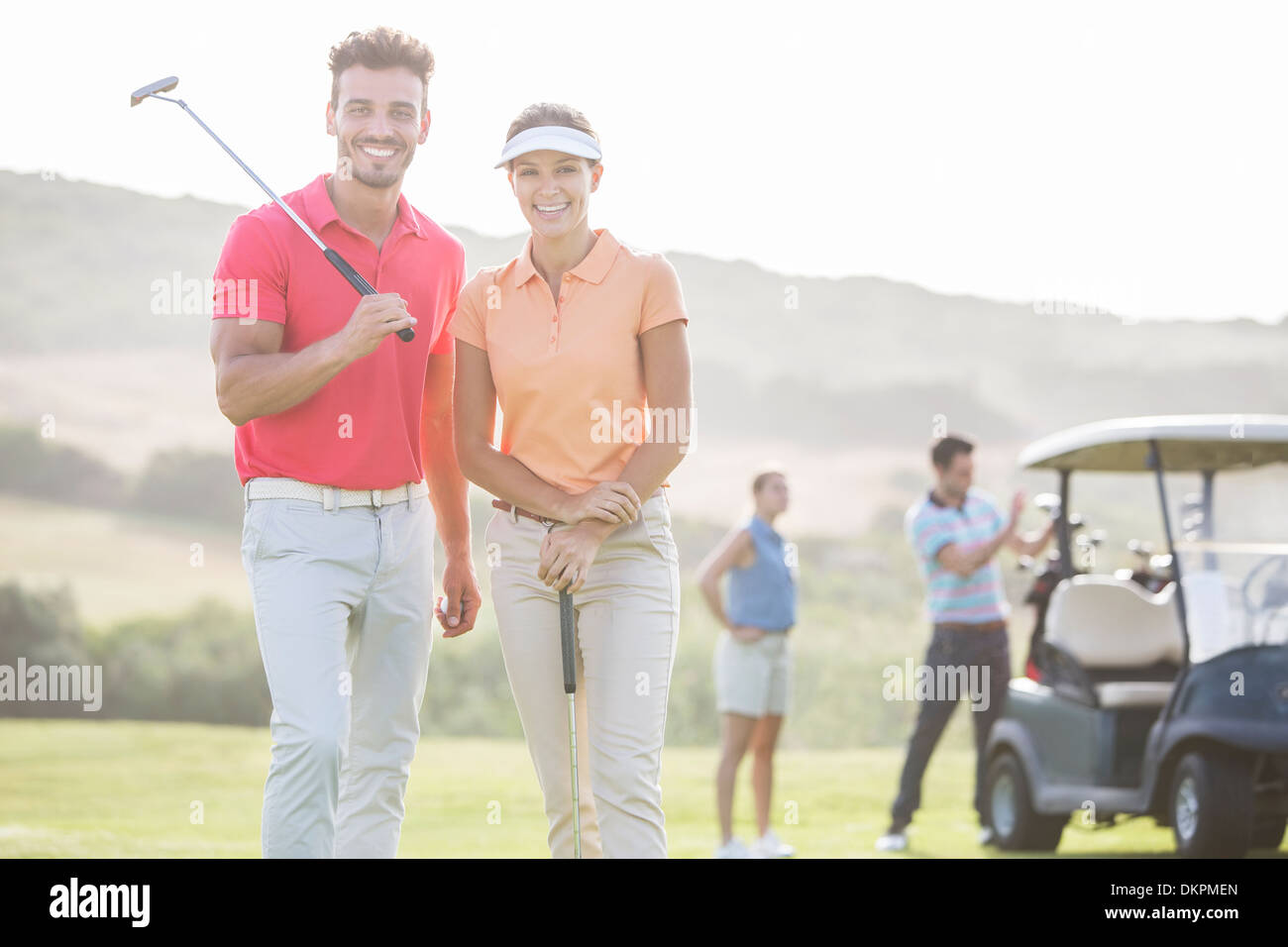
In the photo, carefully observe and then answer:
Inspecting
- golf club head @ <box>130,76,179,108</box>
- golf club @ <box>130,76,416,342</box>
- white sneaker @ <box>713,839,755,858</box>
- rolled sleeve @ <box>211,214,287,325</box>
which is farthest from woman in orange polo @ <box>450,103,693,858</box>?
white sneaker @ <box>713,839,755,858</box>

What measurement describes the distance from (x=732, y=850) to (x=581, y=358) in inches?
186

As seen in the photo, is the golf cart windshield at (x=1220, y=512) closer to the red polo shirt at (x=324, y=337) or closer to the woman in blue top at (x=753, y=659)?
the woman in blue top at (x=753, y=659)

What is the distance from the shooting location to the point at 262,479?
140 inches

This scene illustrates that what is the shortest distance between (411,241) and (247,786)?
9.23 m

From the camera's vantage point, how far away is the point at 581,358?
3.50 metres

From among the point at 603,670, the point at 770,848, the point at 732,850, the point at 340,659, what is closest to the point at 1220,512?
the point at 770,848

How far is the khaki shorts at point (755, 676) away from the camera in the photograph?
7.72 m

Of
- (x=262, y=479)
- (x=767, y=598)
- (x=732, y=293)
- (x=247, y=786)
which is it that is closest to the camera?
(x=262, y=479)

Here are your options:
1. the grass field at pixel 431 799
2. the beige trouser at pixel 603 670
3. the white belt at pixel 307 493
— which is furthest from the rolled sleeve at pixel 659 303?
the grass field at pixel 431 799

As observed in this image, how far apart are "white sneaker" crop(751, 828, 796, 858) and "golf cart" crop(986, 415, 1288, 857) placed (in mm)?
1093

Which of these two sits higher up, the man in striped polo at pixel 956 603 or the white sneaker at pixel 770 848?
the man in striped polo at pixel 956 603

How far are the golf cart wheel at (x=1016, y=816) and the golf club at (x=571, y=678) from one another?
4.31m
